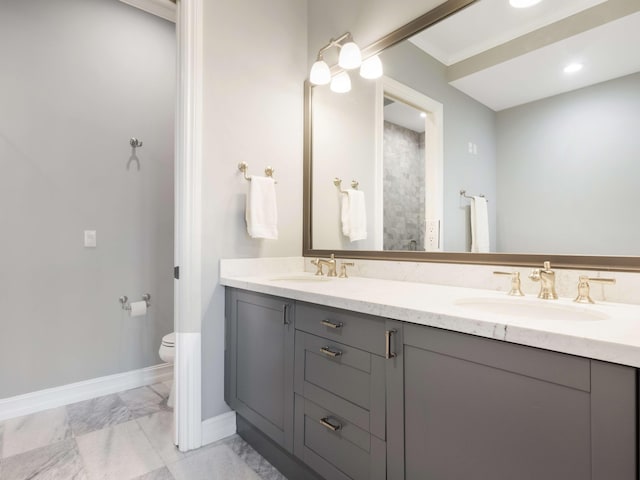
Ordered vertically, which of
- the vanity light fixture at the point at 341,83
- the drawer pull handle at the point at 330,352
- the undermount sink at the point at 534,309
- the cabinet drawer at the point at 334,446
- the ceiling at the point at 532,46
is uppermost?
the vanity light fixture at the point at 341,83

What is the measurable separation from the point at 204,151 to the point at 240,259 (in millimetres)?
592

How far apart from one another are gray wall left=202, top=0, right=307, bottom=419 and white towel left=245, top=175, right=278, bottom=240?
0.08 metres

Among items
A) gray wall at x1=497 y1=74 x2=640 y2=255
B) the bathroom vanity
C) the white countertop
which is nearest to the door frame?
the bathroom vanity

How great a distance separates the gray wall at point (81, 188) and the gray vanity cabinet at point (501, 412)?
6.96 feet

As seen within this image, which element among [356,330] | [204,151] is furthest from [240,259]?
[356,330]

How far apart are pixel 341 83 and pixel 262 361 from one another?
5.19 feet

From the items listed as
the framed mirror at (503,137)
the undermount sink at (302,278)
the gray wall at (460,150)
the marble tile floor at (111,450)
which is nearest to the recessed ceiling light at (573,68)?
the framed mirror at (503,137)

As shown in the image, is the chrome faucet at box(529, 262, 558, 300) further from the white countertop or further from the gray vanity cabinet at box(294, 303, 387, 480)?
the gray vanity cabinet at box(294, 303, 387, 480)

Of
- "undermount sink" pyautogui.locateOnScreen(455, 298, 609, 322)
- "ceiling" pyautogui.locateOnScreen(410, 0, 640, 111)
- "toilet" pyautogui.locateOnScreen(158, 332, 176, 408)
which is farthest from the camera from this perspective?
"toilet" pyautogui.locateOnScreen(158, 332, 176, 408)

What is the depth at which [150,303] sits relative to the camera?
8.21ft

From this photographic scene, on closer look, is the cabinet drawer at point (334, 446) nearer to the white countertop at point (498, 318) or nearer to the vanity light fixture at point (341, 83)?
the white countertop at point (498, 318)

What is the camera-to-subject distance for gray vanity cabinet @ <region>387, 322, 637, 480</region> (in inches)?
24.8

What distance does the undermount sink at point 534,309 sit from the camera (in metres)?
0.97

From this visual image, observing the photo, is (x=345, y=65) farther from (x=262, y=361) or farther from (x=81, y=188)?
(x=81, y=188)
